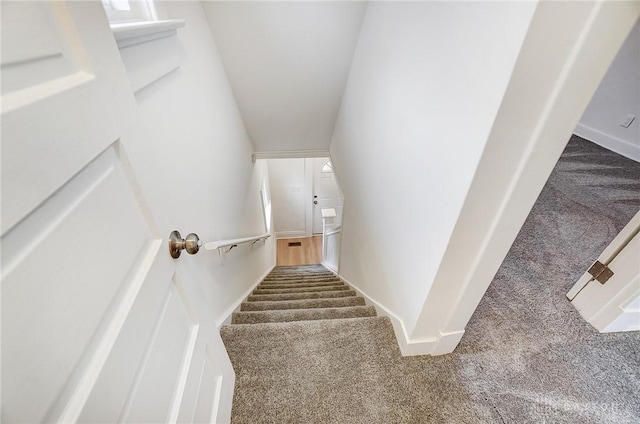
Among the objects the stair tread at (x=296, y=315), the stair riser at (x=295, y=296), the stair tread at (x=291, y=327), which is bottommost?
the stair riser at (x=295, y=296)

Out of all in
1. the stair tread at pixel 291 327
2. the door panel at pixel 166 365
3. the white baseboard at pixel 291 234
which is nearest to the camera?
the door panel at pixel 166 365

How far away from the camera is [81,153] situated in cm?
46

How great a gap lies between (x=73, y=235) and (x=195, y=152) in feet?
3.42

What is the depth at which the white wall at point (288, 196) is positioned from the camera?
5349 millimetres

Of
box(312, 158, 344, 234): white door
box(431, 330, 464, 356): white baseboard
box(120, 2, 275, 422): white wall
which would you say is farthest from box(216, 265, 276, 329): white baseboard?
box(312, 158, 344, 234): white door

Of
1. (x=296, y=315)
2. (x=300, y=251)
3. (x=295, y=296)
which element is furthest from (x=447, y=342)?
(x=300, y=251)

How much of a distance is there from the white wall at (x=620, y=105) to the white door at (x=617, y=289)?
2693 mm

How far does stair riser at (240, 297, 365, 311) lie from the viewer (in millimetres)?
2325

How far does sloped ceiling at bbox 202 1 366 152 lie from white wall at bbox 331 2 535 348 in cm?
18

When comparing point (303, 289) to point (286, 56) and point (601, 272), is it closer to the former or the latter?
point (286, 56)

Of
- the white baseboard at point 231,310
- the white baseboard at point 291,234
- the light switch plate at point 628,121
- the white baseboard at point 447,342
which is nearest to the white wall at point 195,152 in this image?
the white baseboard at point 231,310

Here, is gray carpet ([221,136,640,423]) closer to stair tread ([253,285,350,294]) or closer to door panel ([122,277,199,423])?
door panel ([122,277,199,423])

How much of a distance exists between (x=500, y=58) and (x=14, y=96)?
0.88 m

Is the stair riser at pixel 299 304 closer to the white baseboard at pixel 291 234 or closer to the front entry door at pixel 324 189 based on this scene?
the front entry door at pixel 324 189
